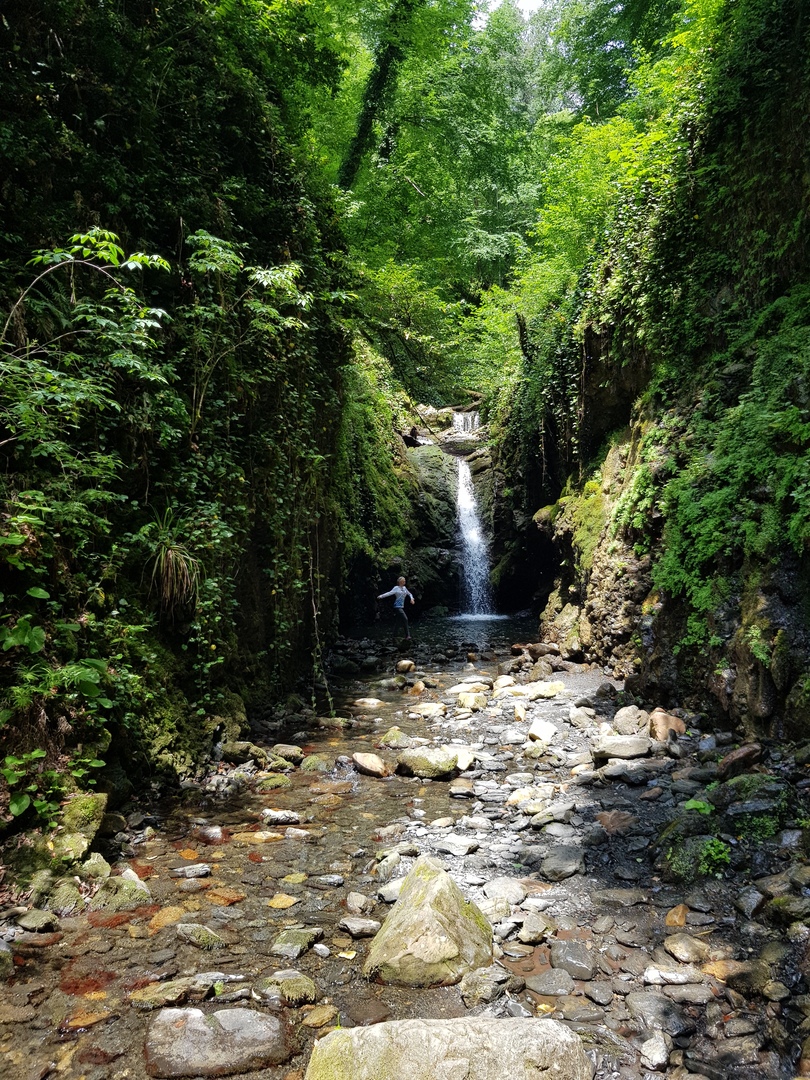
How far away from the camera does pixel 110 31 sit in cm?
593

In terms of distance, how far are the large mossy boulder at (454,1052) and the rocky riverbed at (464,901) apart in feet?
0.11

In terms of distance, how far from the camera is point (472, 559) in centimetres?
1792

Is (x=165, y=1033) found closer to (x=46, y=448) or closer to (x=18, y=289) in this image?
(x=46, y=448)

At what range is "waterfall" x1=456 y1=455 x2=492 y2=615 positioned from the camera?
1759cm

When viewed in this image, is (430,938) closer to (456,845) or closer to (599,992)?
(599,992)

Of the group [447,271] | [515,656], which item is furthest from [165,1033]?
[447,271]

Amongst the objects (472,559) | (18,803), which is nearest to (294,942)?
(18,803)

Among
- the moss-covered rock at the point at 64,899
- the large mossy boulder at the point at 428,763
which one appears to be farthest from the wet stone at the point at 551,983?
the large mossy boulder at the point at 428,763

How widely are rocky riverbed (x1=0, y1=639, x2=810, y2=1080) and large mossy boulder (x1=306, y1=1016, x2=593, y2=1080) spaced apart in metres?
0.03

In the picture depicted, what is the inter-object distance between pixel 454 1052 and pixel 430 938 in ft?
2.92

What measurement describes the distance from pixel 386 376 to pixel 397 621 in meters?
7.46

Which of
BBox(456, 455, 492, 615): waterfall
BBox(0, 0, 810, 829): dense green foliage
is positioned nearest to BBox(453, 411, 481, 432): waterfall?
BBox(456, 455, 492, 615): waterfall

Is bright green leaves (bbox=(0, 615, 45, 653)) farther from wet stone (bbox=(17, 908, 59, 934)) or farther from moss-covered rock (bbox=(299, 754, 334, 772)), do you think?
moss-covered rock (bbox=(299, 754, 334, 772))

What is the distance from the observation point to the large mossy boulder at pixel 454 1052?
7.36ft
